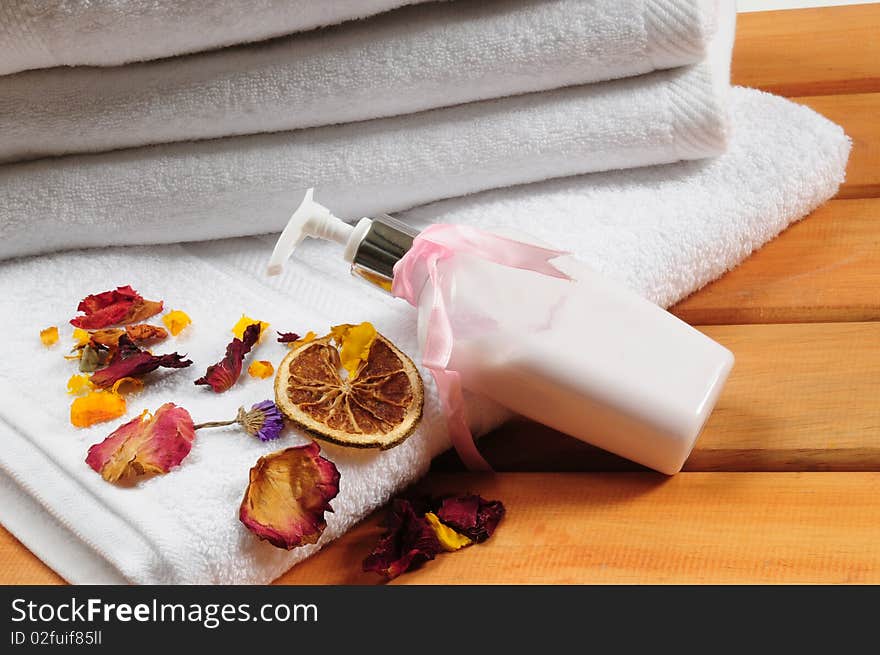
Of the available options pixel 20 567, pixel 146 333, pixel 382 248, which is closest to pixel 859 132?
pixel 382 248

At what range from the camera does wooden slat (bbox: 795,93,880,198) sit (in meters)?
0.82

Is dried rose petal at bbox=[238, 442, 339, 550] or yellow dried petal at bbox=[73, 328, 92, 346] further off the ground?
yellow dried petal at bbox=[73, 328, 92, 346]

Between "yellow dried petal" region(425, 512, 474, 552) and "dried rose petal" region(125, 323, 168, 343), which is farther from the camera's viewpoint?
"dried rose petal" region(125, 323, 168, 343)

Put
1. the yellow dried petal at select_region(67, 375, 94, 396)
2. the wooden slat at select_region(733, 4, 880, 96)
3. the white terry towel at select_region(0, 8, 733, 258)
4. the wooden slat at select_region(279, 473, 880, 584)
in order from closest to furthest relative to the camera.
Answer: the wooden slat at select_region(279, 473, 880, 584) → the yellow dried petal at select_region(67, 375, 94, 396) → the white terry towel at select_region(0, 8, 733, 258) → the wooden slat at select_region(733, 4, 880, 96)

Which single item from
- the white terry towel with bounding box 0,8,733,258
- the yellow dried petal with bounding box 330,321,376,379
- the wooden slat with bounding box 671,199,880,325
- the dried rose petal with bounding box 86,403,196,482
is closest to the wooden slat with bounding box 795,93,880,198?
the wooden slat with bounding box 671,199,880,325

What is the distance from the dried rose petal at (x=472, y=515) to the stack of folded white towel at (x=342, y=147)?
0.06 metres

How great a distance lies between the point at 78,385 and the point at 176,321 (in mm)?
77

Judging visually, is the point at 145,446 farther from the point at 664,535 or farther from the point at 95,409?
the point at 664,535

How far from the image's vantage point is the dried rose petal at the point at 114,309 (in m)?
0.68

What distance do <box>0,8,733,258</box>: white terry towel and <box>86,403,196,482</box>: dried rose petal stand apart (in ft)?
0.68

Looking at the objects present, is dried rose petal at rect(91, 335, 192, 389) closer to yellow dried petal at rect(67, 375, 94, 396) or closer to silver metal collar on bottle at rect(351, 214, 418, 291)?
yellow dried petal at rect(67, 375, 94, 396)
